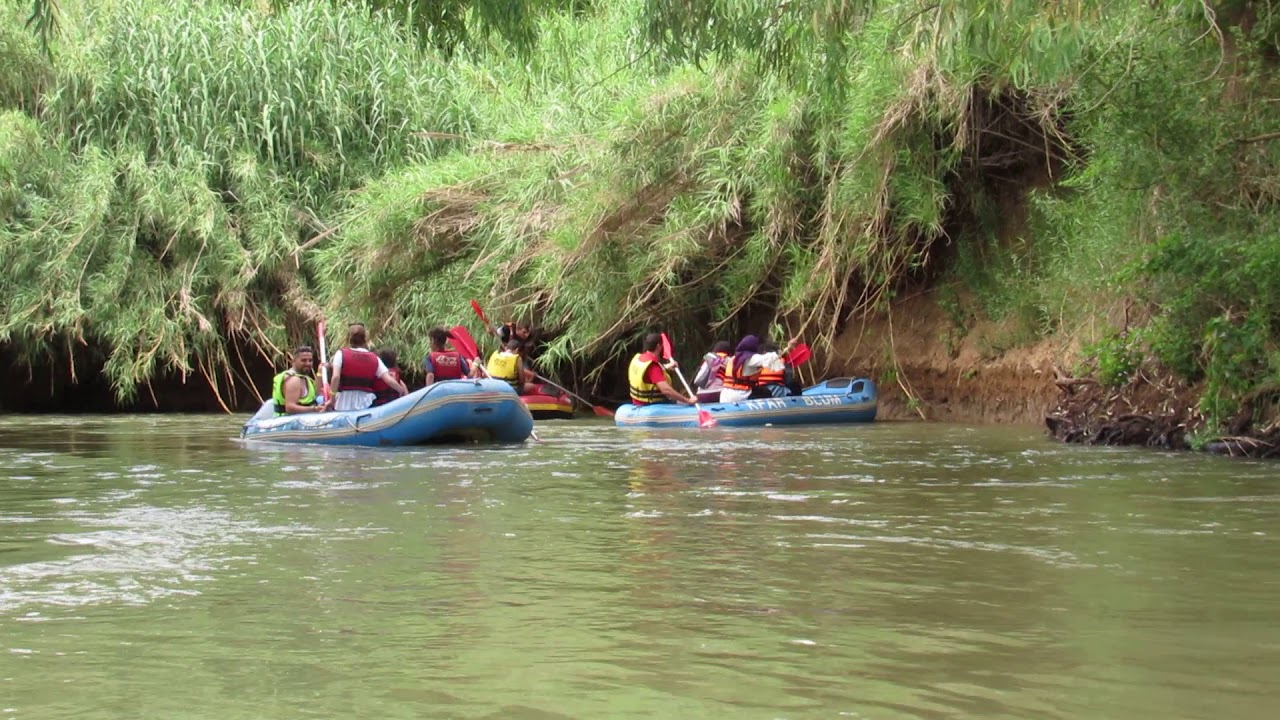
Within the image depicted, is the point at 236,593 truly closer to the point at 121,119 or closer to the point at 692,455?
the point at 692,455

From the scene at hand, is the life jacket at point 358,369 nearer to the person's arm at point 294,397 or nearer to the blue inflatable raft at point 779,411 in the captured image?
the person's arm at point 294,397

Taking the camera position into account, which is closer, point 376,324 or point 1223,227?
point 1223,227

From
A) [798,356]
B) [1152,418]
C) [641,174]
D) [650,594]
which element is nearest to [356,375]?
[641,174]

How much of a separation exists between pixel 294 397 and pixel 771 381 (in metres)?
4.90

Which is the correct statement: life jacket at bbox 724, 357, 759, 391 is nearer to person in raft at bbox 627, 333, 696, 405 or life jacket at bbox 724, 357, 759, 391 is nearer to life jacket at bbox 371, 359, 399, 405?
→ person in raft at bbox 627, 333, 696, 405

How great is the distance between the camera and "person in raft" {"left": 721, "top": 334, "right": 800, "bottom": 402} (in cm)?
1587

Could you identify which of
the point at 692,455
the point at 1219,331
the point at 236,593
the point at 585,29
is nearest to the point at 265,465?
the point at 692,455

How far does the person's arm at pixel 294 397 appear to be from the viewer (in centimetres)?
1354

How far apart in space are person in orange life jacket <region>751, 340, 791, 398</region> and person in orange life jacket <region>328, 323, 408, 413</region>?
13.3 feet

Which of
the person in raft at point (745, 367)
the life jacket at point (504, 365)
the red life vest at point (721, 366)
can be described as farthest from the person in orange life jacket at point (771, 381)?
the life jacket at point (504, 365)

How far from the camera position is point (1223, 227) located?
10156mm

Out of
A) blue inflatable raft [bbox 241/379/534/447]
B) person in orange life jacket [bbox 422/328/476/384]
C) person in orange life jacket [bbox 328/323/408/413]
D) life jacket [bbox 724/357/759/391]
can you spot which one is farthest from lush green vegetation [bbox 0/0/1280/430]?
person in orange life jacket [bbox 328/323/408/413]

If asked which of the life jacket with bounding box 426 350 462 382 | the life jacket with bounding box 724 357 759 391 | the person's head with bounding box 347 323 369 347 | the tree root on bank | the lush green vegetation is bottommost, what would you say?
the tree root on bank

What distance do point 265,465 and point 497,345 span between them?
7949mm
